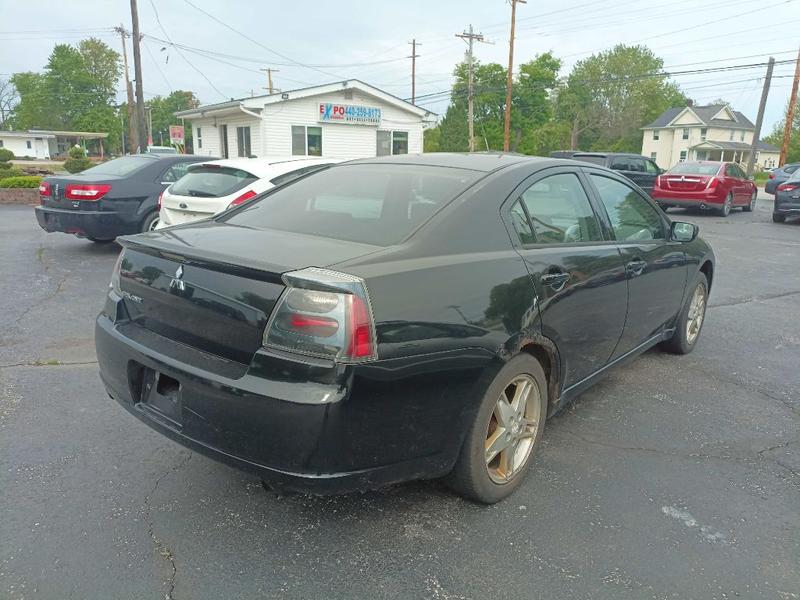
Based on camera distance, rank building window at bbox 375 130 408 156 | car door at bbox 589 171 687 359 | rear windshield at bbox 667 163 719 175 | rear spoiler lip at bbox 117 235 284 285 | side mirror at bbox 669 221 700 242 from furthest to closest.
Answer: building window at bbox 375 130 408 156, rear windshield at bbox 667 163 719 175, side mirror at bbox 669 221 700 242, car door at bbox 589 171 687 359, rear spoiler lip at bbox 117 235 284 285

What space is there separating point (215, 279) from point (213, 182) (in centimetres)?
518

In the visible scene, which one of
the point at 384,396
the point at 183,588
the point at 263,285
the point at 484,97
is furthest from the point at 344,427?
the point at 484,97

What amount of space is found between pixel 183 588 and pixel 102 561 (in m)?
0.38

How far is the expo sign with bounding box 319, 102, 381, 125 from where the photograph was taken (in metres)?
24.1

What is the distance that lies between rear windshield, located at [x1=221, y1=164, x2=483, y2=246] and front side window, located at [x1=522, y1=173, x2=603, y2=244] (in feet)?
1.19

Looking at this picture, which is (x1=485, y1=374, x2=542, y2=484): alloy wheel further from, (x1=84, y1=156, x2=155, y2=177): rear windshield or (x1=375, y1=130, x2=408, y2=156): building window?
(x1=375, y1=130, x2=408, y2=156): building window

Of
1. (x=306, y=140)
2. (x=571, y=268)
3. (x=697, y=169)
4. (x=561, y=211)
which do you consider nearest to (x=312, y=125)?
(x=306, y=140)

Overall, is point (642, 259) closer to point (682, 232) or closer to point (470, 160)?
point (682, 232)

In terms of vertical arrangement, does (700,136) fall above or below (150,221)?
above

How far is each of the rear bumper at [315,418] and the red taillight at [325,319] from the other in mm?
64

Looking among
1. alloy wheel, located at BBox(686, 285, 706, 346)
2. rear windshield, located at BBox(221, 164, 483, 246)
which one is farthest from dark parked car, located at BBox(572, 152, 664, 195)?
Answer: rear windshield, located at BBox(221, 164, 483, 246)

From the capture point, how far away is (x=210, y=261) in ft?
7.81

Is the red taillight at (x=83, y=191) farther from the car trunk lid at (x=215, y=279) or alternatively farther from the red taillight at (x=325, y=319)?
the red taillight at (x=325, y=319)

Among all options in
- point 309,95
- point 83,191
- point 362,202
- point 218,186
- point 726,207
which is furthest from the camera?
point 309,95
